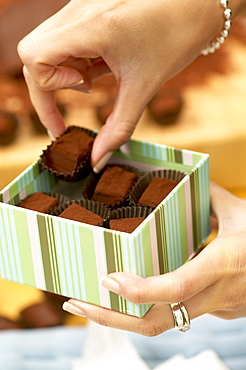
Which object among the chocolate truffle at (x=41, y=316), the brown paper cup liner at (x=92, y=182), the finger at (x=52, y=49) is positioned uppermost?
the finger at (x=52, y=49)

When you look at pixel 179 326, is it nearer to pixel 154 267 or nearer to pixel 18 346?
pixel 154 267

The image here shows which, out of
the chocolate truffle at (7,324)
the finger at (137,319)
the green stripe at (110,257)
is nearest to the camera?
the green stripe at (110,257)

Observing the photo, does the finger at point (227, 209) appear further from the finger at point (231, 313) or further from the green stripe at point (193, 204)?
the finger at point (231, 313)

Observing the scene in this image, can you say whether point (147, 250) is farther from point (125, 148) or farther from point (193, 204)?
point (125, 148)

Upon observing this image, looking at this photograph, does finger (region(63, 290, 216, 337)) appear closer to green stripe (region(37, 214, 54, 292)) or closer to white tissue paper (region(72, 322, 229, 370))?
green stripe (region(37, 214, 54, 292))

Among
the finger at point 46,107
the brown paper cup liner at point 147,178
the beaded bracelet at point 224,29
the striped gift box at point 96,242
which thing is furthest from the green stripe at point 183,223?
the beaded bracelet at point 224,29

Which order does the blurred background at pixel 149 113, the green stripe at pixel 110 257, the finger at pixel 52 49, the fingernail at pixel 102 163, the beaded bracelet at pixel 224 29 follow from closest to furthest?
1. the green stripe at pixel 110 257
2. the finger at pixel 52 49
3. the fingernail at pixel 102 163
4. the beaded bracelet at pixel 224 29
5. the blurred background at pixel 149 113

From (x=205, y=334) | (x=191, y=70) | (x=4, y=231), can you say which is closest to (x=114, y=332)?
(x=205, y=334)
